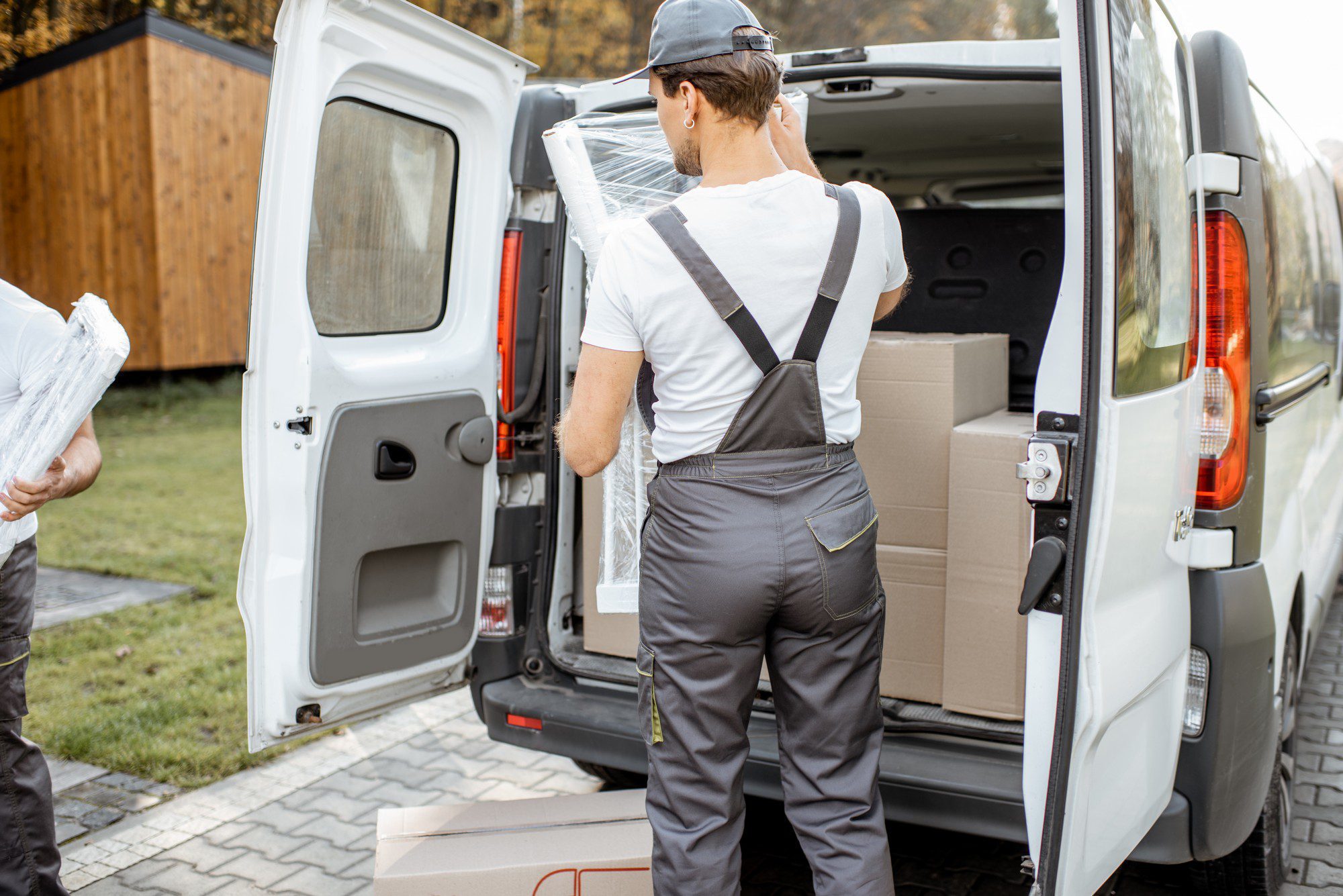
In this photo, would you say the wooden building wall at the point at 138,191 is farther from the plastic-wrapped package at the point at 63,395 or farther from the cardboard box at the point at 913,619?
the cardboard box at the point at 913,619

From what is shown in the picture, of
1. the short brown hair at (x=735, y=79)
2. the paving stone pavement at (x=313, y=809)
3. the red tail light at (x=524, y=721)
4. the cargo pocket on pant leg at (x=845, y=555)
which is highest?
the short brown hair at (x=735, y=79)

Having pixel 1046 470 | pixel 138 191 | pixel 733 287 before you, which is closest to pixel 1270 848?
pixel 1046 470

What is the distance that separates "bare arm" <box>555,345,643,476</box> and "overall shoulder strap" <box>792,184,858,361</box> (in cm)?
28

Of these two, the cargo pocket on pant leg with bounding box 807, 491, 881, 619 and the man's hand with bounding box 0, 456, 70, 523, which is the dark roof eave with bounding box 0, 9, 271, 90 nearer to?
the man's hand with bounding box 0, 456, 70, 523

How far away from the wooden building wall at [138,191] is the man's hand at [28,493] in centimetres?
1072

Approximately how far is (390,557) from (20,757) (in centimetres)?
87

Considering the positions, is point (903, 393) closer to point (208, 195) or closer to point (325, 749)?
point (325, 749)

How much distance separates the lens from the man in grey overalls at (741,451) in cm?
187

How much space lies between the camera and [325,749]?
3906 millimetres

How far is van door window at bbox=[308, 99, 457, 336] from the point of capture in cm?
252

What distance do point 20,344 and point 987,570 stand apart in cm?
207

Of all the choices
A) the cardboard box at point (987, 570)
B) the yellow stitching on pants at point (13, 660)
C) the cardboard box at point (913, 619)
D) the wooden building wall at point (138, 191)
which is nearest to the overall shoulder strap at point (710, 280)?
the cardboard box at point (987, 570)

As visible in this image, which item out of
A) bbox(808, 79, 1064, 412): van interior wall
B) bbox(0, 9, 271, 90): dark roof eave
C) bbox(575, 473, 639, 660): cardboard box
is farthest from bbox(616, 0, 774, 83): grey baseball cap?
bbox(0, 9, 271, 90): dark roof eave

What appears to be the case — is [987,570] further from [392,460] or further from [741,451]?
[392,460]
